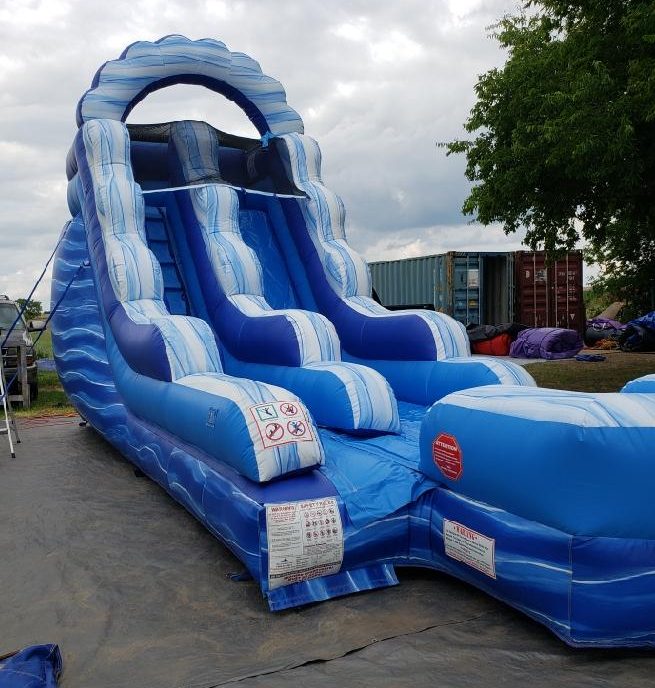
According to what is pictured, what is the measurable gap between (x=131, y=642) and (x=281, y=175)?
3999 millimetres

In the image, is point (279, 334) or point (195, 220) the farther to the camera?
point (195, 220)

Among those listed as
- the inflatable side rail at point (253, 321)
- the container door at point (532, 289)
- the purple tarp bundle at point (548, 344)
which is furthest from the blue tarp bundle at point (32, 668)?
the container door at point (532, 289)

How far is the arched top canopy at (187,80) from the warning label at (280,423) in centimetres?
340

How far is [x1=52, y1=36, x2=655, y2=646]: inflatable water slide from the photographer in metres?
2.07

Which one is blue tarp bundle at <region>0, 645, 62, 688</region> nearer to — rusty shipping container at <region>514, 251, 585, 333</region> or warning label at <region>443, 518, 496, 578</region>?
warning label at <region>443, 518, 496, 578</region>

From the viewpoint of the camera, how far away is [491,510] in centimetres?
235

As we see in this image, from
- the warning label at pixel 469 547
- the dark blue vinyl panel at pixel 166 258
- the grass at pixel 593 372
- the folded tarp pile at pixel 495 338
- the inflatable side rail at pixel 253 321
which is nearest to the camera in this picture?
the warning label at pixel 469 547

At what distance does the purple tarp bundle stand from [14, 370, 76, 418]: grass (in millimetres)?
7582

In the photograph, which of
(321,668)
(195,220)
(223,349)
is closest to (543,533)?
(321,668)

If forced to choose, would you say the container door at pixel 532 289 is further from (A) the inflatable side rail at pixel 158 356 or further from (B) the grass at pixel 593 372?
(A) the inflatable side rail at pixel 158 356

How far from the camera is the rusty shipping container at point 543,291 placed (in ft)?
47.1

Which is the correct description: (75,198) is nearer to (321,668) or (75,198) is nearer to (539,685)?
(321,668)

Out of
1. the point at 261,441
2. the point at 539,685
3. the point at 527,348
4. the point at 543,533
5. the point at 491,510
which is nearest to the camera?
the point at 539,685

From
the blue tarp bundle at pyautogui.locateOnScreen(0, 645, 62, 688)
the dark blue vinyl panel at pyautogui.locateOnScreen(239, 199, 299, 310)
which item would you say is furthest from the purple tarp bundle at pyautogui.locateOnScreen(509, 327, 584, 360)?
the blue tarp bundle at pyautogui.locateOnScreen(0, 645, 62, 688)
